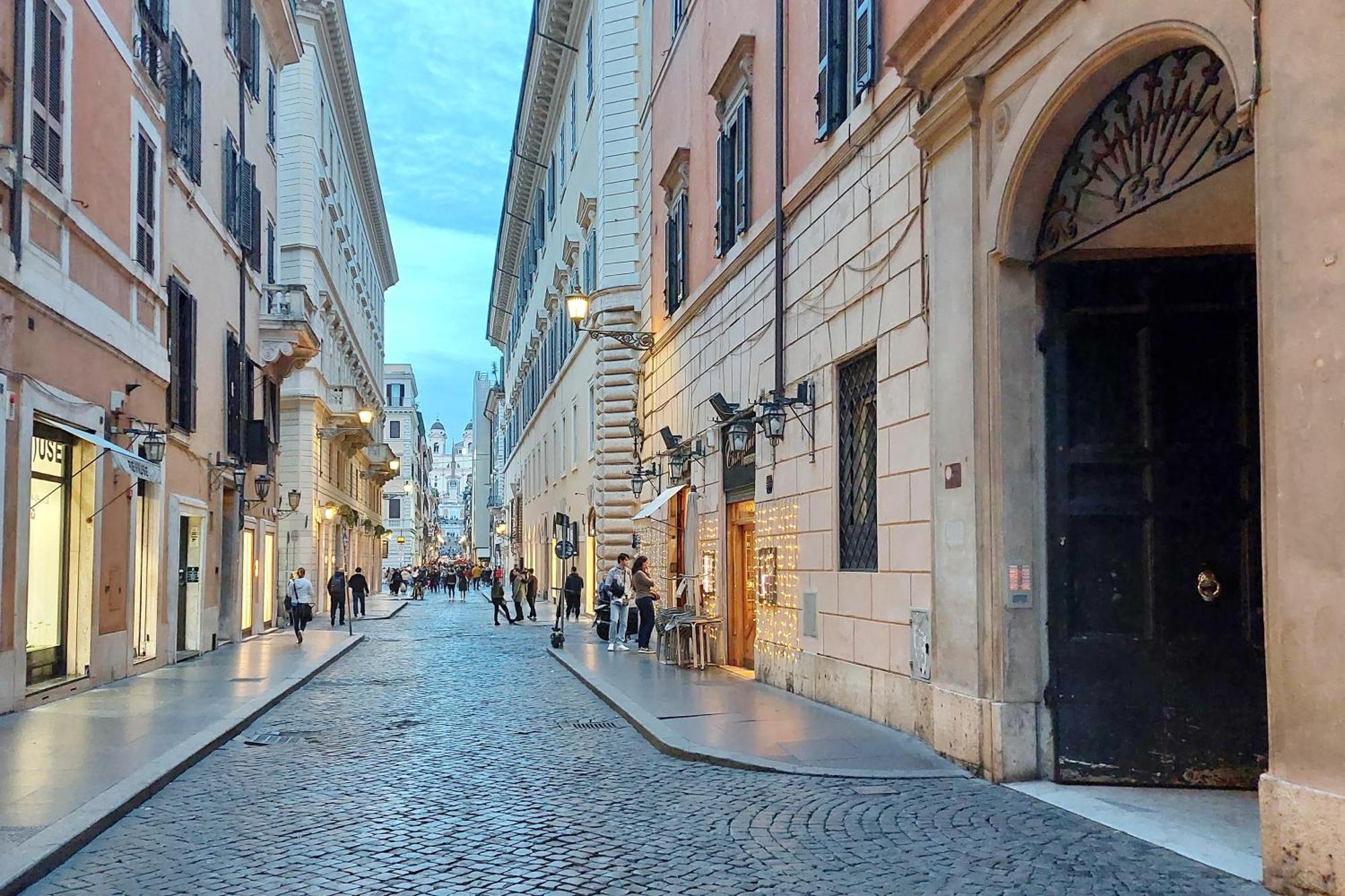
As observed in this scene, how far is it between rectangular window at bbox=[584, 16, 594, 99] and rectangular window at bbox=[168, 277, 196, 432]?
13361 mm

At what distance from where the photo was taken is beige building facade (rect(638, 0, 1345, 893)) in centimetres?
585

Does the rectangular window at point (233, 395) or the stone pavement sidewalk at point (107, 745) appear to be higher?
the rectangular window at point (233, 395)

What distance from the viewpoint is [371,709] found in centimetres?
1365

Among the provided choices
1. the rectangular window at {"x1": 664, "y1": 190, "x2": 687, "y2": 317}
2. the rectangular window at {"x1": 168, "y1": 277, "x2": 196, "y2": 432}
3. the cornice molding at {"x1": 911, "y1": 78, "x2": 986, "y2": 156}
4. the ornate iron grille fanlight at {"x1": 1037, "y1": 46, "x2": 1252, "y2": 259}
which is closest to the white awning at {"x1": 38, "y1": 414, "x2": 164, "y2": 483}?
the rectangular window at {"x1": 168, "y1": 277, "x2": 196, "y2": 432}

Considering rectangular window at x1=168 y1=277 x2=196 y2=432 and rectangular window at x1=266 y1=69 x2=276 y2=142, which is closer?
rectangular window at x1=168 y1=277 x2=196 y2=432

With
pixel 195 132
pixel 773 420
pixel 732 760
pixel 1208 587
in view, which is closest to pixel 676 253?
pixel 773 420

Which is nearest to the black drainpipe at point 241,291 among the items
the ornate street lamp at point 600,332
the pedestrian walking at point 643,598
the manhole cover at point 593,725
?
the ornate street lamp at point 600,332

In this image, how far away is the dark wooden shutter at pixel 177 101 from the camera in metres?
17.9

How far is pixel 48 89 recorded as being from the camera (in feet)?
41.9

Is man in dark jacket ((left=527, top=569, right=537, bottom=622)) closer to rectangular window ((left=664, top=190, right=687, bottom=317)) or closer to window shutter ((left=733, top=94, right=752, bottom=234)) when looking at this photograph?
rectangular window ((left=664, top=190, right=687, bottom=317))

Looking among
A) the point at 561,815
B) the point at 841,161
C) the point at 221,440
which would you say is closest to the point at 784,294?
the point at 841,161

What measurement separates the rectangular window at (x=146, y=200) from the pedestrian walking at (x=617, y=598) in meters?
9.13

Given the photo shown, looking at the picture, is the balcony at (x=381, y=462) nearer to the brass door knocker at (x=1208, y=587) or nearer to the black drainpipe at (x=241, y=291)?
the black drainpipe at (x=241, y=291)

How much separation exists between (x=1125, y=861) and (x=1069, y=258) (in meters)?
4.11
